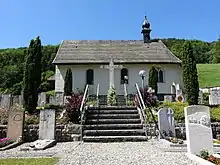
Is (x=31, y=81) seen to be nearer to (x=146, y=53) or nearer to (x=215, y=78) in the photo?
(x=146, y=53)

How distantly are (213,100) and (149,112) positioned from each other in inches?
283

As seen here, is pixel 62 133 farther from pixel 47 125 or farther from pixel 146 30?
pixel 146 30

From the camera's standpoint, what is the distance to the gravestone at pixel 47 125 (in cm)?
1173

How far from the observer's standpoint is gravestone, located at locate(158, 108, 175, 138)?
11715 millimetres

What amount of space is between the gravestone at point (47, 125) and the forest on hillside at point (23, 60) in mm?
27778

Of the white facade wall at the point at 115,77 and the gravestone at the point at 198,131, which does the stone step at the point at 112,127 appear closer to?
the gravestone at the point at 198,131

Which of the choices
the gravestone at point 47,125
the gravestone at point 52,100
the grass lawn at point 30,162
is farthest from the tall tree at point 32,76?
the grass lawn at point 30,162

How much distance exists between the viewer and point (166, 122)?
468 inches

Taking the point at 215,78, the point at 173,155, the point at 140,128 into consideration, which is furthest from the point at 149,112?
the point at 215,78

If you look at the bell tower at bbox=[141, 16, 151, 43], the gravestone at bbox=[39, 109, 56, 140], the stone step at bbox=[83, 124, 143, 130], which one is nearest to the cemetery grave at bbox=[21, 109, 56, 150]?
the gravestone at bbox=[39, 109, 56, 140]

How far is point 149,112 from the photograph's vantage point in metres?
13.8

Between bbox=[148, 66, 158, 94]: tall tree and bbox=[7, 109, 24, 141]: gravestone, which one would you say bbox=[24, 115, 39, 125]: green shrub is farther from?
bbox=[148, 66, 158, 94]: tall tree

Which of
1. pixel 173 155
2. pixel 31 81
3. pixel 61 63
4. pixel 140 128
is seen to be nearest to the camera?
pixel 173 155

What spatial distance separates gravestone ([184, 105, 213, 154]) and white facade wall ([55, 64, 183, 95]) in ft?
62.0
